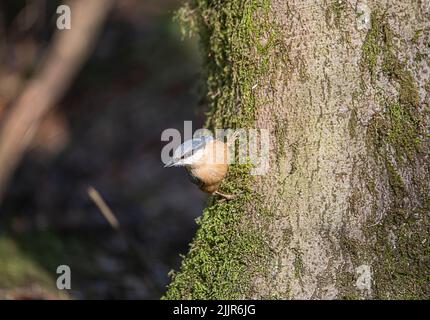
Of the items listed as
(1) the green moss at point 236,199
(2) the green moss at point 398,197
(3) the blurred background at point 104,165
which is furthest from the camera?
(3) the blurred background at point 104,165

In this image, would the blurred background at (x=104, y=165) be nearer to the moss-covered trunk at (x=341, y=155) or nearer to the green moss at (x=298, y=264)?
the moss-covered trunk at (x=341, y=155)

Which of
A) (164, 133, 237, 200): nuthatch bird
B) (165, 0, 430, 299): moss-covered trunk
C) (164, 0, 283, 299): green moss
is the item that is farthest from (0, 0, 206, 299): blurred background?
(165, 0, 430, 299): moss-covered trunk

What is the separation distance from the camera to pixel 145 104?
31.4 feet

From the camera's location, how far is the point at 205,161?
317 centimetres

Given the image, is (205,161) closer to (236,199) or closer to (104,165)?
(236,199)

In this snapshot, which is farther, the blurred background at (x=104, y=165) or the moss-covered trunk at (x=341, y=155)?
the blurred background at (x=104, y=165)

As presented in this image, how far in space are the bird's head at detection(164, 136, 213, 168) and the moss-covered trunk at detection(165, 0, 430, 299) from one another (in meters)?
0.37

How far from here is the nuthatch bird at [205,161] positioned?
3127 mm

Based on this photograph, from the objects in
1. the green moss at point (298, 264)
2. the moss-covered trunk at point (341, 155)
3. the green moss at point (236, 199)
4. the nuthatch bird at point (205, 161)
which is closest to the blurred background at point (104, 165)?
the green moss at point (236, 199)

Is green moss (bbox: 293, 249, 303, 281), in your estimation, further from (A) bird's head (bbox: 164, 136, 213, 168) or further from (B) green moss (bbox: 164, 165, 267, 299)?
(A) bird's head (bbox: 164, 136, 213, 168)

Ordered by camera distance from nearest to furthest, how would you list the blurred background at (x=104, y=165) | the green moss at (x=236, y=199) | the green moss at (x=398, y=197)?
the green moss at (x=398, y=197), the green moss at (x=236, y=199), the blurred background at (x=104, y=165)

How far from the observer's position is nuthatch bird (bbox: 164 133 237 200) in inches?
123

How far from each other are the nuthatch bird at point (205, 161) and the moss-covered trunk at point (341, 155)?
9.8 inches
